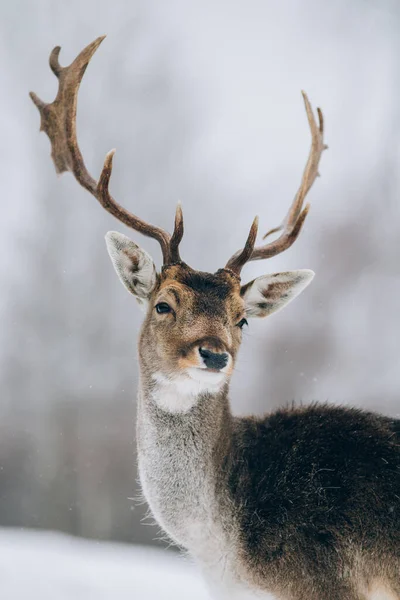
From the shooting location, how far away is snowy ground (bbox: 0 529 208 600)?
22.3 feet

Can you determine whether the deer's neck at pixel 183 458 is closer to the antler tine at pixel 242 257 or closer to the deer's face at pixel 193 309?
the deer's face at pixel 193 309

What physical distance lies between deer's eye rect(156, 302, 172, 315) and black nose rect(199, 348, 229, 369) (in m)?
0.60

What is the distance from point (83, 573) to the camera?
24.9ft

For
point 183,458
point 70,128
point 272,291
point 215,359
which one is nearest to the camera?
point 215,359

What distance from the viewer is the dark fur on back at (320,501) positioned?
4902 mm

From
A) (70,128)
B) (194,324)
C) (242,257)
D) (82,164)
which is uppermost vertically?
(70,128)

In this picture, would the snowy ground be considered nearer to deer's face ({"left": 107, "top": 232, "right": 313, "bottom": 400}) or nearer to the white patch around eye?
the white patch around eye

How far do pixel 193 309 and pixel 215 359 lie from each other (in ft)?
1.66

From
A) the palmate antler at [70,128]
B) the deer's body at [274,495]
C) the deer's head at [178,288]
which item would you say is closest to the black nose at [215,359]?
the deer's head at [178,288]

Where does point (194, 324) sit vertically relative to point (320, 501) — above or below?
above

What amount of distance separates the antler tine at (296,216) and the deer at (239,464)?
14.6 inches

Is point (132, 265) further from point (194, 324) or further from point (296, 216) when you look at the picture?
point (296, 216)

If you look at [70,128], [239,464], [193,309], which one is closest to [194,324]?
[193,309]

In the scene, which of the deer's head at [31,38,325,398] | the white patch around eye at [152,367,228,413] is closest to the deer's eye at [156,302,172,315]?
the deer's head at [31,38,325,398]
